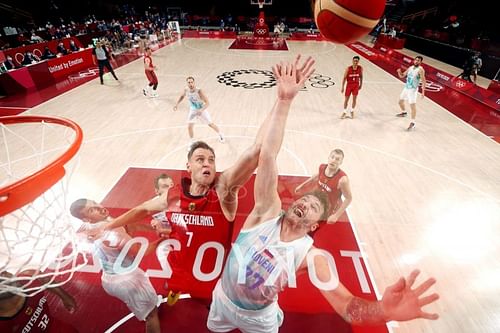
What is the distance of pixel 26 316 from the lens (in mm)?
2305

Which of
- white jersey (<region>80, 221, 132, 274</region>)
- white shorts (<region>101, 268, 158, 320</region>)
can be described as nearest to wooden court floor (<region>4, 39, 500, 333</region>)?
white jersey (<region>80, 221, 132, 274</region>)

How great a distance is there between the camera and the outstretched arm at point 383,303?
81.0 inches

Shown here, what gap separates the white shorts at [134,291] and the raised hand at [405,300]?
212 centimetres

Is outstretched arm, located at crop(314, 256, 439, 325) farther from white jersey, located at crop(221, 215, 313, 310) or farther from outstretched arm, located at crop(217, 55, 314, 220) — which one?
outstretched arm, located at crop(217, 55, 314, 220)

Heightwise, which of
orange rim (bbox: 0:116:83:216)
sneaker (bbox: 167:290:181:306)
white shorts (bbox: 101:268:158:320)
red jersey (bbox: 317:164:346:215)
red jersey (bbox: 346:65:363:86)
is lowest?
sneaker (bbox: 167:290:181:306)

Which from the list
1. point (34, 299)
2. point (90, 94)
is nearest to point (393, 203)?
point (34, 299)

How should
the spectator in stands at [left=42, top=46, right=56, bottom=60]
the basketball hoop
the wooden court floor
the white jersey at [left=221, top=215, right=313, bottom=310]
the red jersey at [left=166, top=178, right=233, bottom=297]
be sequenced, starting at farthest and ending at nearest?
1. the spectator in stands at [left=42, top=46, right=56, bottom=60]
2. the wooden court floor
3. the red jersey at [left=166, top=178, right=233, bottom=297]
4. the white jersey at [left=221, top=215, right=313, bottom=310]
5. the basketball hoop

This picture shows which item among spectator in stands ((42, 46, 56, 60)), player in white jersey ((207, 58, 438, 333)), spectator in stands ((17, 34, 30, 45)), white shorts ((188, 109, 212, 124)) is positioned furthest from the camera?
spectator in stands ((17, 34, 30, 45))

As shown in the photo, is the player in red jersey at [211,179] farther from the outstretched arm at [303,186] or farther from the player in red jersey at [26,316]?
the outstretched arm at [303,186]

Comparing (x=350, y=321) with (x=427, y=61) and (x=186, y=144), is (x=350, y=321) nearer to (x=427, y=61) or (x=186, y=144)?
(x=186, y=144)

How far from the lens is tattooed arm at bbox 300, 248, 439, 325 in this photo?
2076 millimetres

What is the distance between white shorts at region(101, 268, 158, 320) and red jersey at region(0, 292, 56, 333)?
1.77ft

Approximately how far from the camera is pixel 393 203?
4680 millimetres

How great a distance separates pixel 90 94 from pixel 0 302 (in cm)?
860
